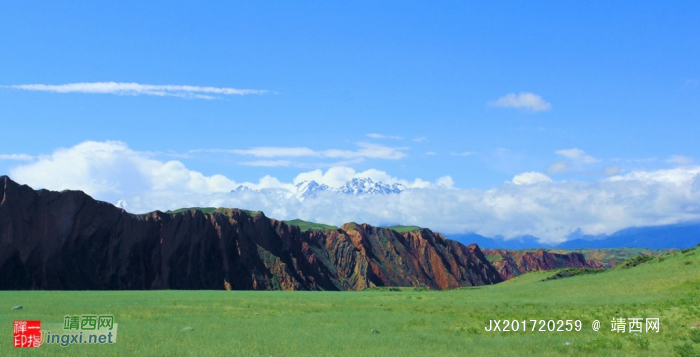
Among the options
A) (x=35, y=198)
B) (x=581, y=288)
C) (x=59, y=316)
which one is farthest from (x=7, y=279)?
(x=581, y=288)

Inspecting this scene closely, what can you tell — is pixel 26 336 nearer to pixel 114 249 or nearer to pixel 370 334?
pixel 370 334

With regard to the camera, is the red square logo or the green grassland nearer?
the green grassland

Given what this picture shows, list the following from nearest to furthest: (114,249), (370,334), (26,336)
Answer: (26,336), (370,334), (114,249)

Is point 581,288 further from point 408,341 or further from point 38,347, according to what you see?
point 38,347

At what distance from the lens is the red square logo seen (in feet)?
104

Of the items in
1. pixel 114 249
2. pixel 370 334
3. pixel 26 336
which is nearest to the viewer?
pixel 26 336

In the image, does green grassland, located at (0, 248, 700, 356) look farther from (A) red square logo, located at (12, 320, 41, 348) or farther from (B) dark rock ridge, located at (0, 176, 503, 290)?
(B) dark rock ridge, located at (0, 176, 503, 290)

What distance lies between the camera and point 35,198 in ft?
487

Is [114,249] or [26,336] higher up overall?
[114,249]

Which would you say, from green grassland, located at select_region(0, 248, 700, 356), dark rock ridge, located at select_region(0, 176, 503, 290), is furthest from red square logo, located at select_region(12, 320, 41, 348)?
dark rock ridge, located at select_region(0, 176, 503, 290)

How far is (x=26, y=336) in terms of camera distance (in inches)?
1297

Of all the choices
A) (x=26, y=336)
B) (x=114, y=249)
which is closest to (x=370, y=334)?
(x=26, y=336)

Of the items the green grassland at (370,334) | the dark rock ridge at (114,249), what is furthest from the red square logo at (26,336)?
the dark rock ridge at (114,249)

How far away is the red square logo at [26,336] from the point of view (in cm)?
3159
